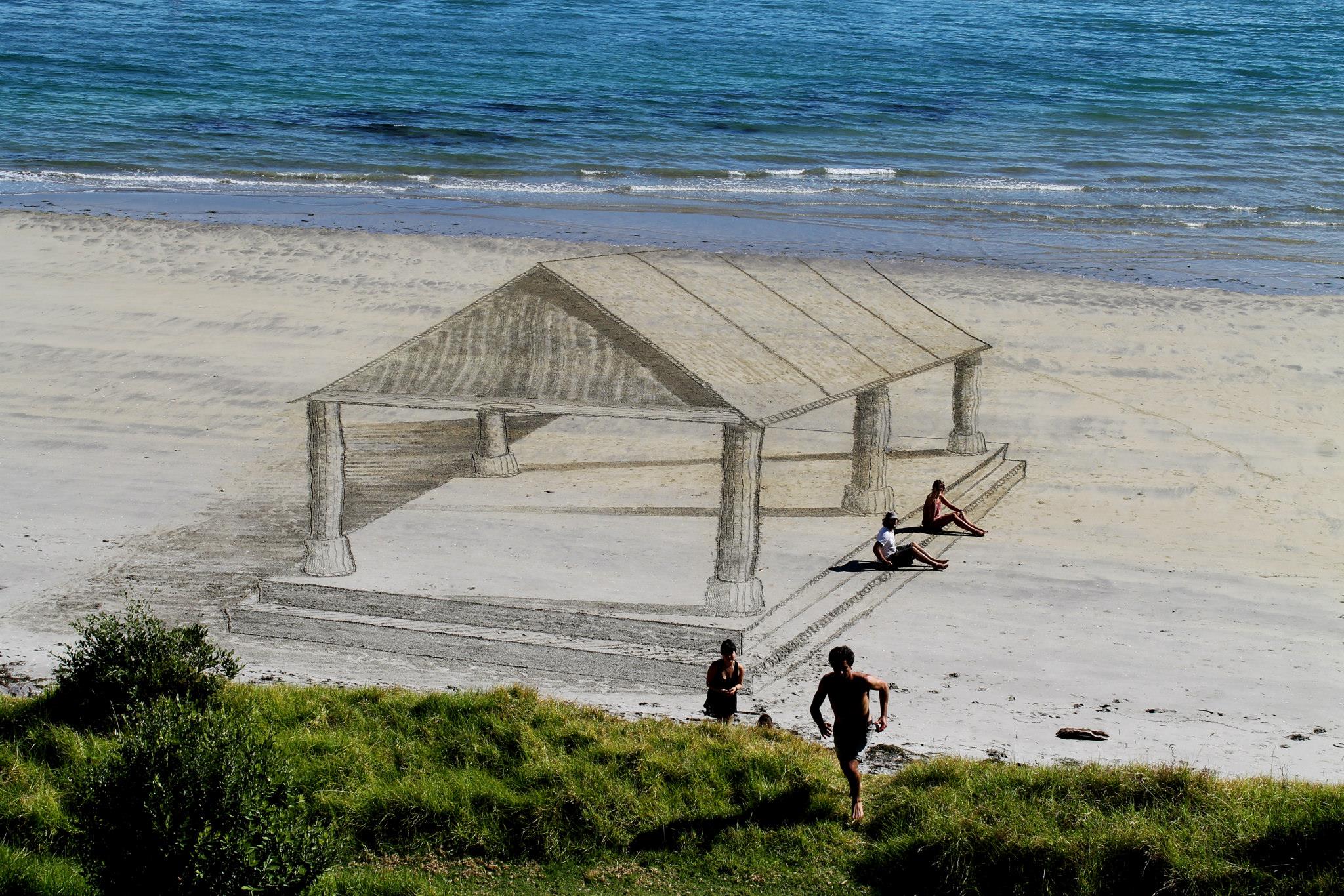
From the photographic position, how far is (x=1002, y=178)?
1475 inches

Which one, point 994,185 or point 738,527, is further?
point 994,185

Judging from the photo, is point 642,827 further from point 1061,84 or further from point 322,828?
point 1061,84

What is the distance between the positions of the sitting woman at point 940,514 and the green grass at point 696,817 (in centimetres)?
483

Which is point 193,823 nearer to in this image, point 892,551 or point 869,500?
point 892,551

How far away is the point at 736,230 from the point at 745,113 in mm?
15840

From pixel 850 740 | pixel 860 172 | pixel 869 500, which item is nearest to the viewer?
pixel 850 740

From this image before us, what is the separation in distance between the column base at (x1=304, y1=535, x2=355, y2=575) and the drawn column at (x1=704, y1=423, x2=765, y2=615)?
343 cm

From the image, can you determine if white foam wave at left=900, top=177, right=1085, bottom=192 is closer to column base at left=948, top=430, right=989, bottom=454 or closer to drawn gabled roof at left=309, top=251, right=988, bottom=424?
column base at left=948, top=430, right=989, bottom=454

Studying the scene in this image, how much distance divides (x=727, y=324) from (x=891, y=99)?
37770 mm

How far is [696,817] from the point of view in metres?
9.29

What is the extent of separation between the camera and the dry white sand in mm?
11562

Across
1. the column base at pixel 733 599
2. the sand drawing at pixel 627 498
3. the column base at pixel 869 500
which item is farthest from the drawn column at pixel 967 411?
the column base at pixel 733 599

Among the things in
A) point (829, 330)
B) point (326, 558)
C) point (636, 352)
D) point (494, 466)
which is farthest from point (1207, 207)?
point (326, 558)

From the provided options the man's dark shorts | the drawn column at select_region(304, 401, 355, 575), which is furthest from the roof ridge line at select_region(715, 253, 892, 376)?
the man's dark shorts
